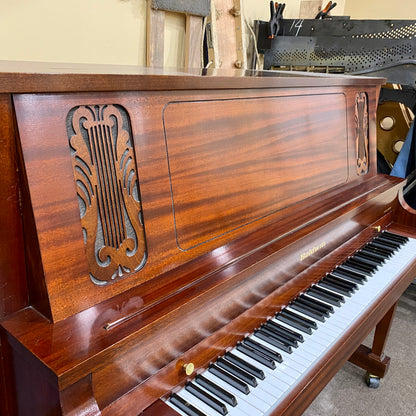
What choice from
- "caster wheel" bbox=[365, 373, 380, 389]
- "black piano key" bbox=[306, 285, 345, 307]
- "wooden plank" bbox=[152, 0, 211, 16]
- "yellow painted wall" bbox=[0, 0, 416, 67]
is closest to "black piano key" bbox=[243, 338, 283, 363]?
"black piano key" bbox=[306, 285, 345, 307]

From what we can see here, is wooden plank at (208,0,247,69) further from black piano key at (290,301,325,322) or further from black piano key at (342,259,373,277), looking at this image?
black piano key at (290,301,325,322)

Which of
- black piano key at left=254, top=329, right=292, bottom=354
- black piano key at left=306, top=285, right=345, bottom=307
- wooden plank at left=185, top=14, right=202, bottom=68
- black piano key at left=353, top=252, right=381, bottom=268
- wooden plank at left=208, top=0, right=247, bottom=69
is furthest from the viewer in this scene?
wooden plank at left=208, top=0, right=247, bottom=69

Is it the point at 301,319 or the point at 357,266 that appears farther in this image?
the point at 357,266

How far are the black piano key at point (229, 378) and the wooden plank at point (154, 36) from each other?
163cm

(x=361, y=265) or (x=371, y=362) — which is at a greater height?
(x=361, y=265)

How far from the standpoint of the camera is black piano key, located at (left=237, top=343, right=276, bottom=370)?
98 cm

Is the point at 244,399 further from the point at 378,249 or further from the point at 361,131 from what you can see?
the point at 361,131

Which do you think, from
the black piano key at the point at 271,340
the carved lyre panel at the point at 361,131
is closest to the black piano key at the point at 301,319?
the black piano key at the point at 271,340

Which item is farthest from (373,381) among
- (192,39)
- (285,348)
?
(192,39)

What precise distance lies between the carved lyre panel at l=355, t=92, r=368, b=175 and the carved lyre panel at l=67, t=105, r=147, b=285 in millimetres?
1194

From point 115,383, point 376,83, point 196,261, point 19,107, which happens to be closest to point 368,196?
point 376,83

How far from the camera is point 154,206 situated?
872mm

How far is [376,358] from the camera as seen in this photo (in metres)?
1.97

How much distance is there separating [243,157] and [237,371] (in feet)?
1.82
